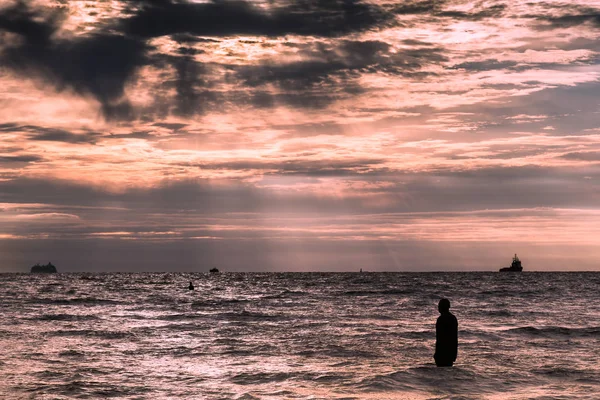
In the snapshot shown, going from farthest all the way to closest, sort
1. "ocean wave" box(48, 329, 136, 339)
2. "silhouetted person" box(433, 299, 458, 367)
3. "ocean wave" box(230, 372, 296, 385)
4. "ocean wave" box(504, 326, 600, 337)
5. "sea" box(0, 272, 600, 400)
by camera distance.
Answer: "ocean wave" box(504, 326, 600, 337) → "ocean wave" box(48, 329, 136, 339) → "ocean wave" box(230, 372, 296, 385) → "silhouetted person" box(433, 299, 458, 367) → "sea" box(0, 272, 600, 400)

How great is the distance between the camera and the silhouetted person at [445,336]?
15945mm

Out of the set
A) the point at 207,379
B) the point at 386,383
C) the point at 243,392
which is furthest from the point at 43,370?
the point at 386,383

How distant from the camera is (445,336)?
16406 millimetres

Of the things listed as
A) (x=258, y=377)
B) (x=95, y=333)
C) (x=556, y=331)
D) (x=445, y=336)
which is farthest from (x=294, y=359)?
(x=556, y=331)

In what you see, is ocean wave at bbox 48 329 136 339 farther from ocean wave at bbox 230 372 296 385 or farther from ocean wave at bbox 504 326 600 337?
ocean wave at bbox 504 326 600 337

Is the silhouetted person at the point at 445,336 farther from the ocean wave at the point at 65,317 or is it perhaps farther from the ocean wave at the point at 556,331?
the ocean wave at the point at 65,317

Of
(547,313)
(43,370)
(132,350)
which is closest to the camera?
(43,370)

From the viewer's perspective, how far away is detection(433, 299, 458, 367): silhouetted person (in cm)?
1595

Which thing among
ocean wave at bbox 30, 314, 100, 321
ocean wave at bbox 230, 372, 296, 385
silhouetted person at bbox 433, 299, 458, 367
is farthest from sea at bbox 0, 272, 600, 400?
ocean wave at bbox 30, 314, 100, 321

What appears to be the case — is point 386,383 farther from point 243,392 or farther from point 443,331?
point 243,392

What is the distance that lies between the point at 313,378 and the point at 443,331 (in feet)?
11.9

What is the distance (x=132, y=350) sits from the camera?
23.1m

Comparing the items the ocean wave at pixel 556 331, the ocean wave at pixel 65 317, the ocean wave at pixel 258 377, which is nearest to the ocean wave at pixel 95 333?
the ocean wave at pixel 65 317

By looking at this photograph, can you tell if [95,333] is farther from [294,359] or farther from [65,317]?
[294,359]
